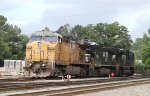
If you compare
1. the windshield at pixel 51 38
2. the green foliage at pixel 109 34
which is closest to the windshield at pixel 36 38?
the windshield at pixel 51 38

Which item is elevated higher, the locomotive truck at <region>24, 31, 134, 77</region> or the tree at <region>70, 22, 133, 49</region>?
the tree at <region>70, 22, 133, 49</region>

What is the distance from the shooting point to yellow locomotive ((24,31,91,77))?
30.8 meters

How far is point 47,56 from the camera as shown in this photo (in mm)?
31406

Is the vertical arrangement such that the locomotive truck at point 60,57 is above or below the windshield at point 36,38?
below

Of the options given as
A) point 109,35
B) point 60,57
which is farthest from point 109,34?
point 60,57

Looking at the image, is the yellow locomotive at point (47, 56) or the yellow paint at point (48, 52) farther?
the yellow paint at point (48, 52)

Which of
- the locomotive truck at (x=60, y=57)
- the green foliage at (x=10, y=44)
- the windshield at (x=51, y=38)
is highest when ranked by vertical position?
the green foliage at (x=10, y=44)

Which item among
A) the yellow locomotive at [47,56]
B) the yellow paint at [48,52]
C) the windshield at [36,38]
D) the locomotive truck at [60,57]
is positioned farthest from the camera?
the windshield at [36,38]

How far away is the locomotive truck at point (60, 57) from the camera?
31094 mm

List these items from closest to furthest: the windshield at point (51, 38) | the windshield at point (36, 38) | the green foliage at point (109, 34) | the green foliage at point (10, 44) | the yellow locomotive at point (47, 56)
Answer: the yellow locomotive at point (47, 56)
the windshield at point (51, 38)
the windshield at point (36, 38)
the green foliage at point (10, 44)
the green foliage at point (109, 34)

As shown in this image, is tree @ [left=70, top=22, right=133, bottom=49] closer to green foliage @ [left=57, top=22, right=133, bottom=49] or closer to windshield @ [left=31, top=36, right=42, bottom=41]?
green foliage @ [left=57, top=22, right=133, bottom=49]

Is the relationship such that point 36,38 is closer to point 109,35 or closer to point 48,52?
point 48,52

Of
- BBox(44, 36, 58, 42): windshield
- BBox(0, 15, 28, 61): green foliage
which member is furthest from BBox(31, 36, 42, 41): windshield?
BBox(0, 15, 28, 61): green foliage

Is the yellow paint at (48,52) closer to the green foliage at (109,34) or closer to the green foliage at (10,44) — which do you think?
the green foliage at (10,44)
